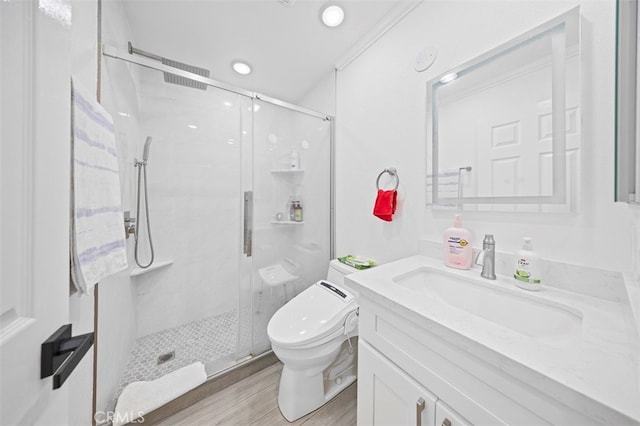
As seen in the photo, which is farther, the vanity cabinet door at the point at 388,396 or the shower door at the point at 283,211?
the shower door at the point at 283,211

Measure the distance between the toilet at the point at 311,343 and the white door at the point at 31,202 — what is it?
2.58 ft

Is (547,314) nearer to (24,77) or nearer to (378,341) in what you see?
(378,341)

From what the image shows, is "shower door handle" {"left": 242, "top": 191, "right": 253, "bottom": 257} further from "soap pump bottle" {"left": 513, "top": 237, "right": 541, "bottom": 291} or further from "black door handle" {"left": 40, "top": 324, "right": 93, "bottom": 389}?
"soap pump bottle" {"left": 513, "top": 237, "right": 541, "bottom": 291}

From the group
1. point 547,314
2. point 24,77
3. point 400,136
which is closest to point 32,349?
point 24,77

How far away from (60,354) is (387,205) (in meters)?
1.26

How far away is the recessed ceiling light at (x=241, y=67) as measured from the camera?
1.73 metres

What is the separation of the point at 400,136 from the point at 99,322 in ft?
5.87

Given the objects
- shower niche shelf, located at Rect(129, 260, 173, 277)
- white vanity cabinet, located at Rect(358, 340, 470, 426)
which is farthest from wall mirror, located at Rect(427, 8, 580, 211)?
shower niche shelf, located at Rect(129, 260, 173, 277)

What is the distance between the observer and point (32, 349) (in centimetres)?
34

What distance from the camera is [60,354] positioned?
39 cm

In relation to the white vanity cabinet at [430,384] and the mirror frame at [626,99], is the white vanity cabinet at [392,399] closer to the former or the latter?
the white vanity cabinet at [430,384]

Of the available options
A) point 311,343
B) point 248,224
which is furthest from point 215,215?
point 311,343

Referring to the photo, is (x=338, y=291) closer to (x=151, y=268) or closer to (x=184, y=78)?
(x=151, y=268)

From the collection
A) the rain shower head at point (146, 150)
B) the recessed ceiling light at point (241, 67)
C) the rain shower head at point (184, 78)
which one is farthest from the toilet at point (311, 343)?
the recessed ceiling light at point (241, 67)
